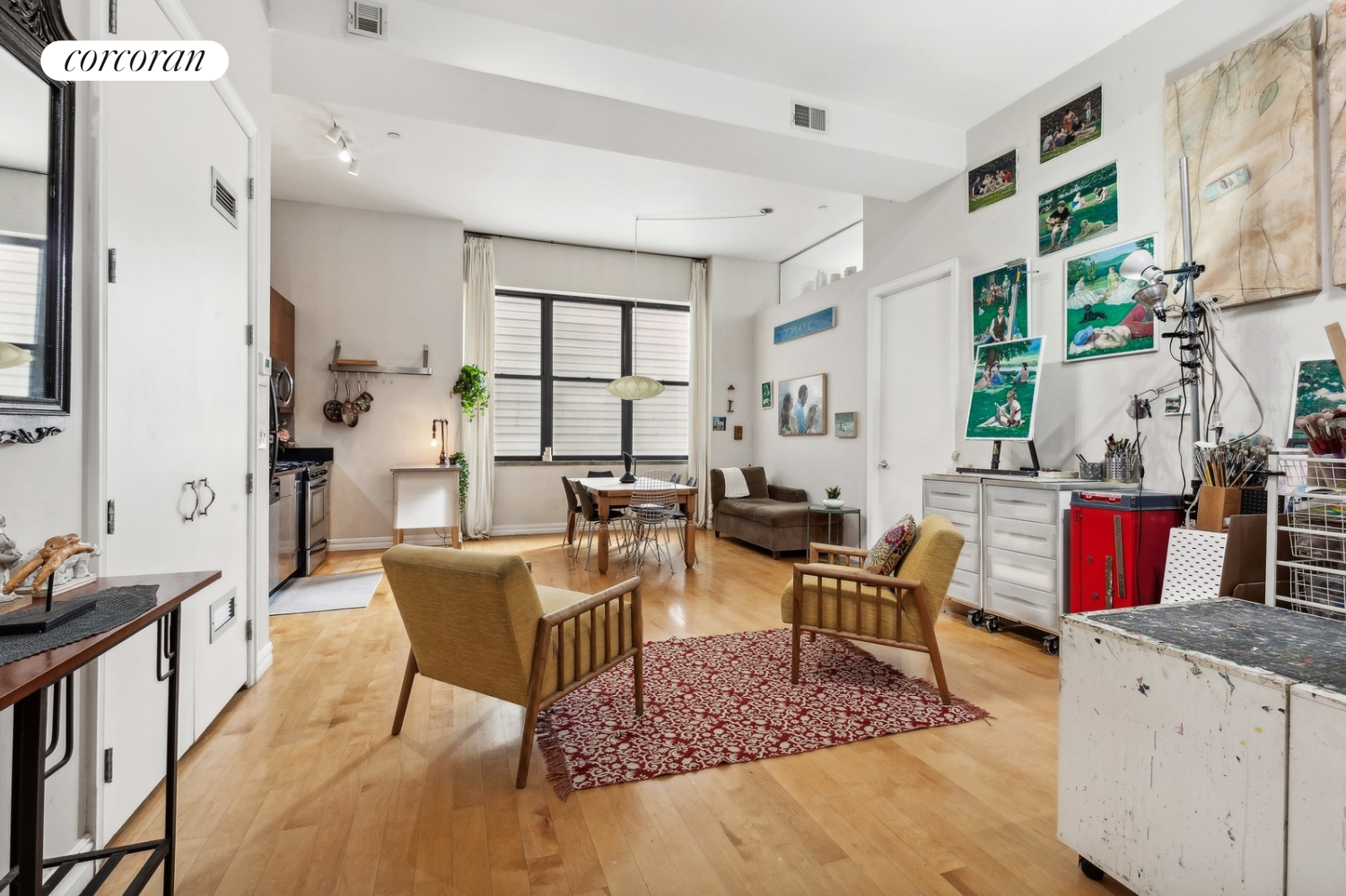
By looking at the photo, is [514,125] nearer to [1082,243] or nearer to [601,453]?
[1082,243]

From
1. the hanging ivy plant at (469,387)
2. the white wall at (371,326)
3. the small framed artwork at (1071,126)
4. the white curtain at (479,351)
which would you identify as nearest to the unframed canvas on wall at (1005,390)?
the small framed artwork at (1071,126)

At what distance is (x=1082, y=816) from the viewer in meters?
1.59

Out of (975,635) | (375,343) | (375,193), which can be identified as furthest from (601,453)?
(975,635)

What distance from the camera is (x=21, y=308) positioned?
139 cm

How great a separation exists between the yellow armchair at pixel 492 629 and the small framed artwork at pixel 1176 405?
309cm

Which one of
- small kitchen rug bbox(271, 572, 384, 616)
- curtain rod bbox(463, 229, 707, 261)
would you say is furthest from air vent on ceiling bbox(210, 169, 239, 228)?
curtain rod bbox(463, 229, 707, 261)

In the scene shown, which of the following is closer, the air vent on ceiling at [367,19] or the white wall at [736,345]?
the air vent on ceiling at [367,19]

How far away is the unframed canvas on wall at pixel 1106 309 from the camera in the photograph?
11.3ft

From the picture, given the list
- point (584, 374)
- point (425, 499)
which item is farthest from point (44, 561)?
point (584, 374)

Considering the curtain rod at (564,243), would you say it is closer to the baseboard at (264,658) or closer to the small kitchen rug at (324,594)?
the small kitchen rug at (324,594)

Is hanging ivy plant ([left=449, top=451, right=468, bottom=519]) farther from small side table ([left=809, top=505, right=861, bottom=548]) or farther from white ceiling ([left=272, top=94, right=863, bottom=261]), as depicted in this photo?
small side table ([left=809, top=505, right=861, bottom=548])

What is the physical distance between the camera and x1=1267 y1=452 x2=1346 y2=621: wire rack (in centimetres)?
181

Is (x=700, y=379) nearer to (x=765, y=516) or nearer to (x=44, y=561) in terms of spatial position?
(x=765, y=516)

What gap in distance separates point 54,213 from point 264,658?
7.59 feet
